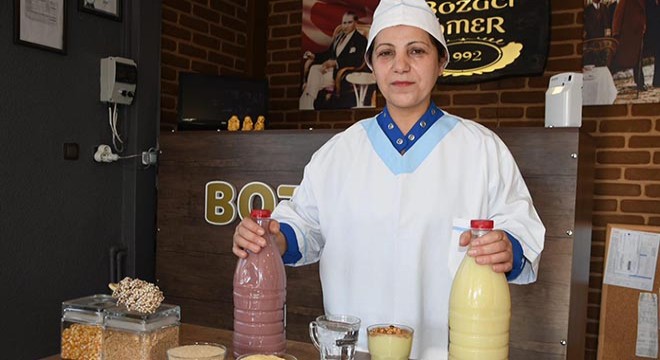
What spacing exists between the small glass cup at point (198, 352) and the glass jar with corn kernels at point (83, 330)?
176mm

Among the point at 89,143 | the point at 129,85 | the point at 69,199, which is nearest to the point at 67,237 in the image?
the point at 69,199

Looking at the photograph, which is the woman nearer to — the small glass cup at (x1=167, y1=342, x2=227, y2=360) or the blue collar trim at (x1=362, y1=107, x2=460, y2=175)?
the blue collar trim at (x1=362, y1=107, x2=460, y2=175)

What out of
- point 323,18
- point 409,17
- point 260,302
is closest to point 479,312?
point 260,302

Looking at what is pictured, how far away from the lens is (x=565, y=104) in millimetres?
2416

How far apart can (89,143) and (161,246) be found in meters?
0.61

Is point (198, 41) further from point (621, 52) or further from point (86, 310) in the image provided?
point (86, 310)

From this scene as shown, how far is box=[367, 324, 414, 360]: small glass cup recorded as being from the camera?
3.42ft

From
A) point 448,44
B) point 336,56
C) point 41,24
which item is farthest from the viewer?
point 336,56

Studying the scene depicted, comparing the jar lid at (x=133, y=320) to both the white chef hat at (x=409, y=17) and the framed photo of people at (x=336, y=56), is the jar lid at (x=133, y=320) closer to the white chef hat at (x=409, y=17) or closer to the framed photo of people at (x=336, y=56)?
the white chef hat at (x=409, y=17)

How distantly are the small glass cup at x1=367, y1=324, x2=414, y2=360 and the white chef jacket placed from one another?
1.41 ft

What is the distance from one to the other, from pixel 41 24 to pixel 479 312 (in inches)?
91.7

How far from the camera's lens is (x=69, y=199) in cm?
276

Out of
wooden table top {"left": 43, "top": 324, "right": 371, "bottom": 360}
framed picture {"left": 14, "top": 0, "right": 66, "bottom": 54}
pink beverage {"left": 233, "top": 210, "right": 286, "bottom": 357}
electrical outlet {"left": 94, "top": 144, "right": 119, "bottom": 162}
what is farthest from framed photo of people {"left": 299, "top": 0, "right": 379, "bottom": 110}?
pink beverage {"left": 233, "top": 210, "right": 286, "bottom": 357}

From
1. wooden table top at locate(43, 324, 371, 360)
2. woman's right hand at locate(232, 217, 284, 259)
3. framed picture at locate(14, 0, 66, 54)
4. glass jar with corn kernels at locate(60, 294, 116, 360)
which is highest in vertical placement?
framed picture at locate(14, 0, 66, 54)
